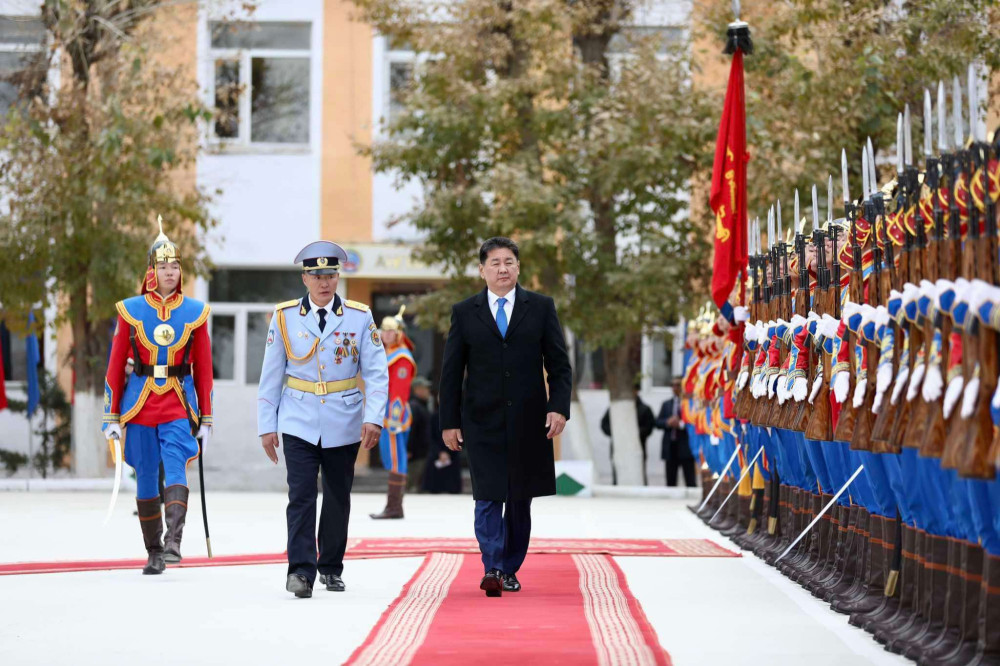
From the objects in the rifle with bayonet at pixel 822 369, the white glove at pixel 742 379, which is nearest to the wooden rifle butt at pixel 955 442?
the rifle with bayonet at pixel 822 369

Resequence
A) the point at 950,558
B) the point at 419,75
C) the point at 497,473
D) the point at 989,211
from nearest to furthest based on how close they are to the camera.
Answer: the point at 989,211 → the point at 950,558 → the point at 497,473 → the point at 419,75

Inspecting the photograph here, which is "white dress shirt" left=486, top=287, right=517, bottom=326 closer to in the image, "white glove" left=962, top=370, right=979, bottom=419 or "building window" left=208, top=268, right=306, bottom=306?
"white glove" left=962, top=370, right=979, bottom=419

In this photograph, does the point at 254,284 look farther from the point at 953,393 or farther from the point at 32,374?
the point at 953,393

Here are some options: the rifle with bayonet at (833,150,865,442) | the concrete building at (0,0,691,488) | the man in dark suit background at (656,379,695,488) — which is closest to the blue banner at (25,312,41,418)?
the concrete building at (0,0,691,488)

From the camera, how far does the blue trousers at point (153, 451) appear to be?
9969 millimetres

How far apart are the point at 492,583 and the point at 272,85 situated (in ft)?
61.5

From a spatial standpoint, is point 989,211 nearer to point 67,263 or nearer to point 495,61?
point 495,61

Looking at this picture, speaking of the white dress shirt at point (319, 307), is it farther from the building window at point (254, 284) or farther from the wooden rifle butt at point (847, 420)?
the building window at point (254, 284)

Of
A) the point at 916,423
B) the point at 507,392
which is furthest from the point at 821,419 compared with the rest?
the point at 916,423

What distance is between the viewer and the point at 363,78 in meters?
26.0

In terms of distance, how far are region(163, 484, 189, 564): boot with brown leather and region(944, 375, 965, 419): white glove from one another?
5379 millimetres

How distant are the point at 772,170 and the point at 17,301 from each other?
31.5 ft

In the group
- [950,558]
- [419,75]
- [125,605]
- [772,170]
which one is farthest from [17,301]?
[950,558]

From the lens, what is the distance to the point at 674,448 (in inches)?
848
